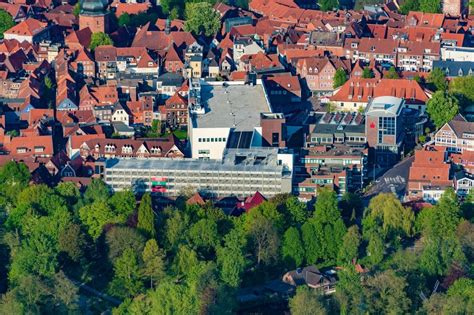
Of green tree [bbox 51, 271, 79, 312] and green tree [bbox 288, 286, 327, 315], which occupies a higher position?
green tree [bbox 288, 286, 327, 315]

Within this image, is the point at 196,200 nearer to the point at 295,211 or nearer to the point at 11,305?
the point at 295,211

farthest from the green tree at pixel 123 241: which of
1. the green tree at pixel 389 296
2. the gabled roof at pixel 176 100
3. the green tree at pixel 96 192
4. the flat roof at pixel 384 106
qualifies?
the flat roof at pixel 384 106

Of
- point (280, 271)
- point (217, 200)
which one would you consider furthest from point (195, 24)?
point (280, 271)

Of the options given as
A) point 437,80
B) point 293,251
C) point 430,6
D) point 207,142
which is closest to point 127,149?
point 207,142

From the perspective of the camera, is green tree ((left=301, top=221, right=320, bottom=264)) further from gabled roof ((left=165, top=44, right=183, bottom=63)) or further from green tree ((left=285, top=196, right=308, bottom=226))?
gabled roof ((left=165, top=44, right=183, bottom=63))

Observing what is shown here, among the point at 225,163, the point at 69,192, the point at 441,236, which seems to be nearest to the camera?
the point at 441,236

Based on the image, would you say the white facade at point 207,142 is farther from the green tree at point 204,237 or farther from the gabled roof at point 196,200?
the green tree at point 204,237

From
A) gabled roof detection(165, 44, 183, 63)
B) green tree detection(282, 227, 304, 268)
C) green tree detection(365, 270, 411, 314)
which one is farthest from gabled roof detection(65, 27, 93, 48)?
green tree detection(365, 270, 411, 314)
